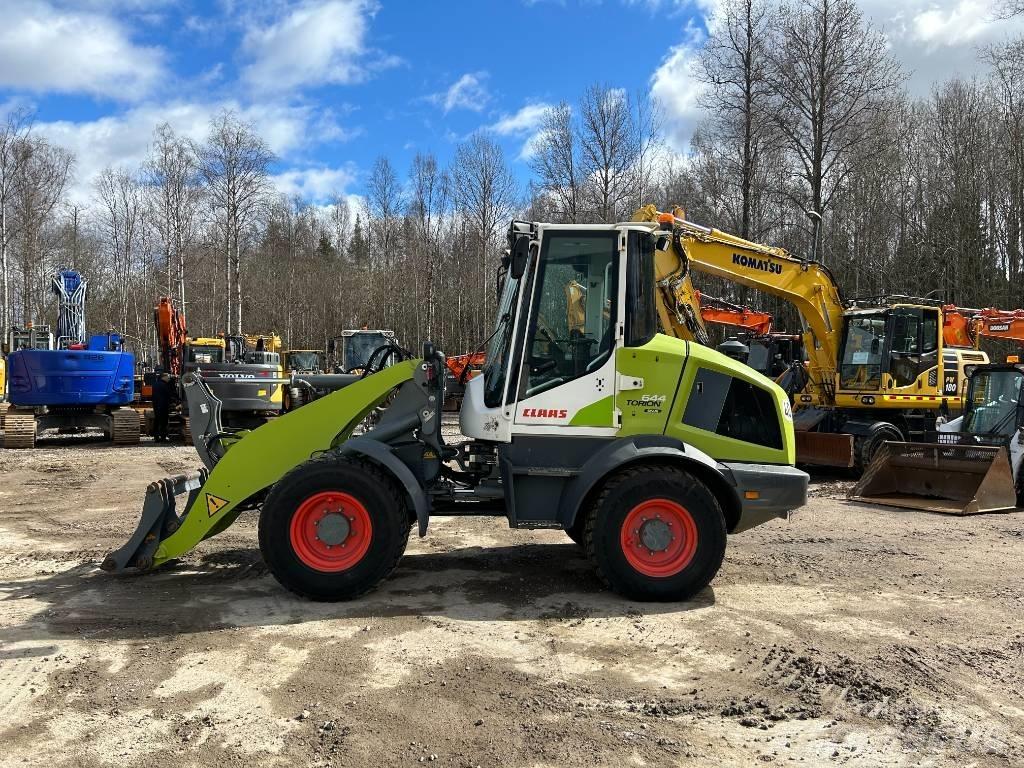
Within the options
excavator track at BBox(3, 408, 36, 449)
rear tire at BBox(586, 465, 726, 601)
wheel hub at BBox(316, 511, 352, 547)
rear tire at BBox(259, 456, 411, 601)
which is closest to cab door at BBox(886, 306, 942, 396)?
rear tire at BBox(586, 465, 726, 601)

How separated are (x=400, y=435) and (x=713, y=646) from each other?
2641 millimetres

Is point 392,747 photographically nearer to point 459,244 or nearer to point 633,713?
point 633,713

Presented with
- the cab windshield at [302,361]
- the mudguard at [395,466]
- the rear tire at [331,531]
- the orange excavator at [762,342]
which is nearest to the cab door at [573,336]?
the mudguard at [395,466]

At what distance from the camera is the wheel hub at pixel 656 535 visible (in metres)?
5.41

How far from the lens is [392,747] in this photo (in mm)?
3432

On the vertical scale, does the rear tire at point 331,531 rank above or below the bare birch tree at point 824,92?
below

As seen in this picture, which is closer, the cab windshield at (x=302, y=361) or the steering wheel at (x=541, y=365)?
the steering wheel at (x=541, y=365)

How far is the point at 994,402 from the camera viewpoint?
419 inches

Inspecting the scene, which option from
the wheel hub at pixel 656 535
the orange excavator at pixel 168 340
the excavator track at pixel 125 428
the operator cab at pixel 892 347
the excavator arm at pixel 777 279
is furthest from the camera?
the orange excavator at pixel 168 340

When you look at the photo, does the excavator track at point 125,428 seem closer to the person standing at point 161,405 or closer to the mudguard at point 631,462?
the person standing at point 161,405

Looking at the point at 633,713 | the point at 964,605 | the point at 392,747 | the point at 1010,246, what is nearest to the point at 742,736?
the point at 633,713

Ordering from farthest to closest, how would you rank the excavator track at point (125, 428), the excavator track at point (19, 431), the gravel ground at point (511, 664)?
1. the excavator track at point (125, 428)
2. the excavator track at point (19, 431)
3. the gravel ground at point (511, 664)

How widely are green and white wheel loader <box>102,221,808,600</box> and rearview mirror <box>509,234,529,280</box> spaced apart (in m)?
0.01

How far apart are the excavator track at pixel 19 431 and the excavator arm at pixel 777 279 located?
1347cm
